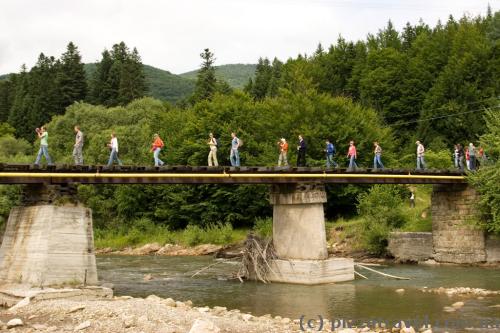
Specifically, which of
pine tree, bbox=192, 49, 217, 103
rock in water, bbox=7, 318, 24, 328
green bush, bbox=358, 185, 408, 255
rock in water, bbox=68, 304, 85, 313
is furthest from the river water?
pine tree, bbox=192, 49, 217, 103

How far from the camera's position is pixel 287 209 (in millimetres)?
32656

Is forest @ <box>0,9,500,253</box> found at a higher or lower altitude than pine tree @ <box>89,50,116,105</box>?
lower

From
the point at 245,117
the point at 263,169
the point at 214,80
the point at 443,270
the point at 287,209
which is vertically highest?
the point at 214,80

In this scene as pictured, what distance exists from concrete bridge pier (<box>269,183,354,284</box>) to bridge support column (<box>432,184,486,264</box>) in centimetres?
1081

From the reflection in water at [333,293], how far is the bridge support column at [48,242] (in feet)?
10.8

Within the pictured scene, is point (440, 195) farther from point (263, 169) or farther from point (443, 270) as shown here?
point (263, 169)

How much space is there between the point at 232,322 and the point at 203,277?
1650 centimetres

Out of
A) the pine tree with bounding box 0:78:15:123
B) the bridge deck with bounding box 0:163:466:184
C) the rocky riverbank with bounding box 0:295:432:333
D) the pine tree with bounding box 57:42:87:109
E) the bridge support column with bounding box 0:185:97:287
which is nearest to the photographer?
the rocky riverbank with bounding box 0:295:432:333

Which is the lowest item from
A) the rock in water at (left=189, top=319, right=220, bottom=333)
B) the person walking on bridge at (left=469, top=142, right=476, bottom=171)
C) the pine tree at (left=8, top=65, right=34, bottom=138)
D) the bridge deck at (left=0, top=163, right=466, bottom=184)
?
the rock in water at (left=189, top=319, right=220, bottom=333)

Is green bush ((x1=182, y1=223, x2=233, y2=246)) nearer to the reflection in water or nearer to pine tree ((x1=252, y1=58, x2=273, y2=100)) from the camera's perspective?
the reflection in water

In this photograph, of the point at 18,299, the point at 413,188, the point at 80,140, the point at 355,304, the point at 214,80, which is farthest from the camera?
the point at 214,80

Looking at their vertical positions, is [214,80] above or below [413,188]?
above

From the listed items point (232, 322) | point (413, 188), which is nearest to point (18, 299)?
point (232, 322)

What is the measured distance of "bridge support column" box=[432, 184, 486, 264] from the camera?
3847 cm
